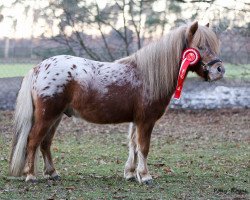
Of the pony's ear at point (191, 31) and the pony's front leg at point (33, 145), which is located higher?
the pony's ear at point (191, 31)

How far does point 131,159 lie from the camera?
711cm

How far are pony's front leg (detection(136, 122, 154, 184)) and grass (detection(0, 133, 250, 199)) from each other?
127mm

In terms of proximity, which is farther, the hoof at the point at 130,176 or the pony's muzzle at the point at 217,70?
the hoof at the point at 130,176

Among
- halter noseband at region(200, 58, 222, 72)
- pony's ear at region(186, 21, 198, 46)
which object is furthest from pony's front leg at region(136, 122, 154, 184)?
pony's ear at region(186, 21, 198, 46)

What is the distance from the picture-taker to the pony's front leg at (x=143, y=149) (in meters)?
6.77

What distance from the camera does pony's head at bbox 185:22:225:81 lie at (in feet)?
22.0

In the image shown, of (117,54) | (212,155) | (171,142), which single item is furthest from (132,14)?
(212,155)

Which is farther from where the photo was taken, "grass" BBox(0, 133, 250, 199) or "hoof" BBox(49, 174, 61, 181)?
"hoof" BBox(49, 174, 61, 181)

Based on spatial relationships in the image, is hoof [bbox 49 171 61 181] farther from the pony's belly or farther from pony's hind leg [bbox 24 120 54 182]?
the pony's belly

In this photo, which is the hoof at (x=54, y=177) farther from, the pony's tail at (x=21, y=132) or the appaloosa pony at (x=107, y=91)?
the pony's tail at (x=21, y=132)

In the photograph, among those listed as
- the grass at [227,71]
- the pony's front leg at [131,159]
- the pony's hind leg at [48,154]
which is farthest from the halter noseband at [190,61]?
the grass at [227,71]

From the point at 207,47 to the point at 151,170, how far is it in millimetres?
2106

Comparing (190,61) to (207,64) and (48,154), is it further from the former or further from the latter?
(48,154)

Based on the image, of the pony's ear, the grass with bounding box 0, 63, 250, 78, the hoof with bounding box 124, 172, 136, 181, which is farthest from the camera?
the grass with bounding box 0, 63, 250, 78
